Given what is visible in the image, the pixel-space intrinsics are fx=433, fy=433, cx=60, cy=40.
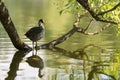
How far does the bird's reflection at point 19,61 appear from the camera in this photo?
1392 cm

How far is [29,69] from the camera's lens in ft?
48.3

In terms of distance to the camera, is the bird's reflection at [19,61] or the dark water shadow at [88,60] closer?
the dark water shadow at [88,60]

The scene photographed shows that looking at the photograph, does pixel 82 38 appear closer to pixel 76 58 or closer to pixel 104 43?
pixel 104 43

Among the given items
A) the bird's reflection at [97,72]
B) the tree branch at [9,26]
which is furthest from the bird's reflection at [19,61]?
the bird's reflection at [97,72]

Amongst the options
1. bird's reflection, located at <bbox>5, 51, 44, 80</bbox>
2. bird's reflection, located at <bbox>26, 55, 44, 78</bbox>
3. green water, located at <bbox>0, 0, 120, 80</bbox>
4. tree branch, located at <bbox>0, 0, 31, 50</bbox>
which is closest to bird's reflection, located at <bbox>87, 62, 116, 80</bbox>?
green water, located at <bbox>0, 0, 120, 80</bbox>

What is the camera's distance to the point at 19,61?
53.1 feet

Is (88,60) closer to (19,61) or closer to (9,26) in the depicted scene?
(19,61)

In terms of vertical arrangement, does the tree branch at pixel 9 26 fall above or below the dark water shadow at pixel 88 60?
above

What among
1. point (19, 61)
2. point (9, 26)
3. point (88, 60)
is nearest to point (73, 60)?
point (88, 60)

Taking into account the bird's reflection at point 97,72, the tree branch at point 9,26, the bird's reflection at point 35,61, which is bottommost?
the bird's reflection at point 97,72

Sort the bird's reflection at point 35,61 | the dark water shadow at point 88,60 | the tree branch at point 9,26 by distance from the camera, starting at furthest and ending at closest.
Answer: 1. the tree branch at point 9,26
2. the bird's reflection at point 35,61
3. the dark water shadow at point 88,60

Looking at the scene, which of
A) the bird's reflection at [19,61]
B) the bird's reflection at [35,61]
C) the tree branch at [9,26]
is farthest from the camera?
the tree branch at [9,26]

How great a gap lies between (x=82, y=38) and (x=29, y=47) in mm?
4403

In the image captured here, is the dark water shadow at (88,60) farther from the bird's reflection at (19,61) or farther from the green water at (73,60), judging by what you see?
the bird's reflection at (19,61)
